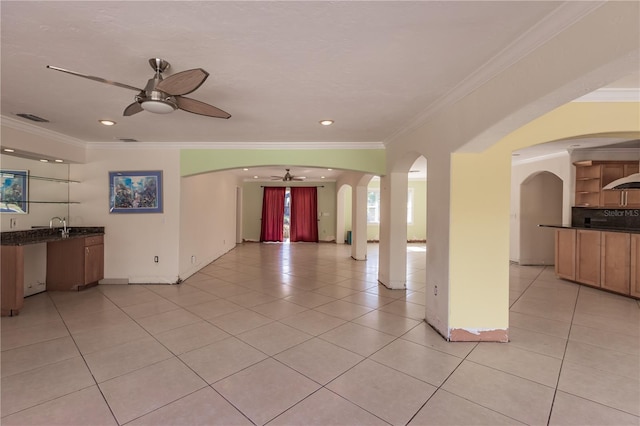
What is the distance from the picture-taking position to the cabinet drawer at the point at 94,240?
4.59 metres

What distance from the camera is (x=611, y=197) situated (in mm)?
5434

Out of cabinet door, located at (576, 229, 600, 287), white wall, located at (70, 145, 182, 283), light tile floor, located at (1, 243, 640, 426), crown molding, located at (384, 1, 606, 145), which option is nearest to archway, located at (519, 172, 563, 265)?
cabinet door, located at (576, 229, 600, 287)

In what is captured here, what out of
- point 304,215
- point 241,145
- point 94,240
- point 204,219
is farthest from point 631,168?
point 94,240

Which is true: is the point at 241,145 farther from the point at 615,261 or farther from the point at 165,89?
the point at 615,261

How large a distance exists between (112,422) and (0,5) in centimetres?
248

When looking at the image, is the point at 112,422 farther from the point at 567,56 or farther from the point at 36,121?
the point at 36,121

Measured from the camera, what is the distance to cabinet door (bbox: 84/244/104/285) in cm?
458

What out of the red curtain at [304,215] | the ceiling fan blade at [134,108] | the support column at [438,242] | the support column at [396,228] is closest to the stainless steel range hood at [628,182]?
the support column at [396,228]

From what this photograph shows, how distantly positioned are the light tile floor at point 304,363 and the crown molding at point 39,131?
2.38 m

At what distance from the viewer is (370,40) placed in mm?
1863

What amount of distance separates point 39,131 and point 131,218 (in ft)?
5.66

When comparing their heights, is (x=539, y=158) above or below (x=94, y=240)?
above

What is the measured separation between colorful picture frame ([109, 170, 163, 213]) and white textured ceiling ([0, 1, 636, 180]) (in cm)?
173

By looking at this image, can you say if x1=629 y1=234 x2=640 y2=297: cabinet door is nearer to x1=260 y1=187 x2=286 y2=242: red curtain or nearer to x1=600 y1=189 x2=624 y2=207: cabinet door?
x1=600 y1=189 x2=624 y2=207: cabinet door
